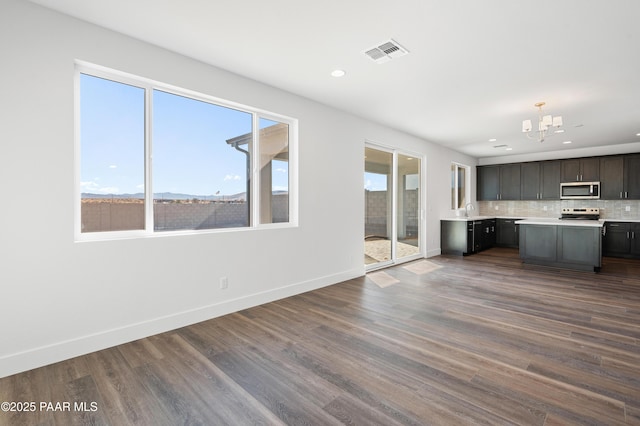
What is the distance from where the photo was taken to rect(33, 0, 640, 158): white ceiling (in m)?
2.36

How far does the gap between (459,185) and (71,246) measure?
8.61m

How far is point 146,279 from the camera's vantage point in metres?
2.89

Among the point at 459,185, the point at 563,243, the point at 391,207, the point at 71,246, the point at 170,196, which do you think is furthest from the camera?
the point at 459,185

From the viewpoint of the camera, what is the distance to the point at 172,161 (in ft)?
10.6

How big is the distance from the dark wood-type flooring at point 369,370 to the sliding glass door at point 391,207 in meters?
2.16

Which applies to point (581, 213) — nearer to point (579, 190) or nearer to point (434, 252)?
point (579, 190)

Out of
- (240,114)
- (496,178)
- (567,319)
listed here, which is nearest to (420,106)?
(240,114)

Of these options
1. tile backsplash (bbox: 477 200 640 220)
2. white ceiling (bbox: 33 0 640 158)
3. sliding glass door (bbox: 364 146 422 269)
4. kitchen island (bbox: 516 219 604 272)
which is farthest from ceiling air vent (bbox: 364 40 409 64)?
tile backsplash (bbox: 477 200 640 220)

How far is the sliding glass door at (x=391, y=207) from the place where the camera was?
5680 millimetres

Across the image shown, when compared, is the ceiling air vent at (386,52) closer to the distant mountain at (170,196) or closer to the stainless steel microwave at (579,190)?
the distant mountain at (170,196)

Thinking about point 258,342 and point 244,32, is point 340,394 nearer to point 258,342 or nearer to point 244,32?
point 258,342

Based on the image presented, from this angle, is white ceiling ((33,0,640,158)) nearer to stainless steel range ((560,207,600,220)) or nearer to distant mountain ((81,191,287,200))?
distant mountain ((81,191,287,200))

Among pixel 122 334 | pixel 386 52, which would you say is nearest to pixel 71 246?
pixel 122 334

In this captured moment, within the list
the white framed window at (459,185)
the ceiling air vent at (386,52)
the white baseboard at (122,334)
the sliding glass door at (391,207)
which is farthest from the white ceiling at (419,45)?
the white framed window at (459,185)
